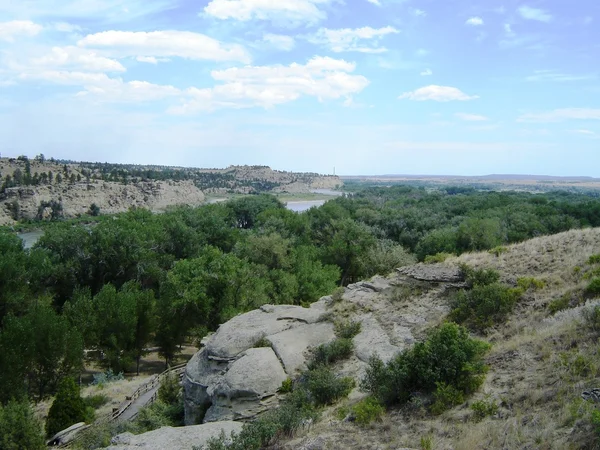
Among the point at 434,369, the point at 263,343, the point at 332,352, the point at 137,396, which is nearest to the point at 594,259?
the point at 434,369

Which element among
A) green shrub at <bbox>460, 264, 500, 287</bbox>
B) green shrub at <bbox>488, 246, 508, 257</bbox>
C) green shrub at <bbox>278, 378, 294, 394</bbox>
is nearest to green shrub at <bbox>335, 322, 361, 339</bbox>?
green shrub at <bbox>278, 378, 294, 394</bbox>

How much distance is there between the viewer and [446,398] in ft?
34.2

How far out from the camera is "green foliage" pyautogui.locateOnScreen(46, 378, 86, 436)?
19.6m

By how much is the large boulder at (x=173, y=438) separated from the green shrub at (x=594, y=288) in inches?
Result: 433

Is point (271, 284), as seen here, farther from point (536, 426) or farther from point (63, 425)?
point (536, 426)

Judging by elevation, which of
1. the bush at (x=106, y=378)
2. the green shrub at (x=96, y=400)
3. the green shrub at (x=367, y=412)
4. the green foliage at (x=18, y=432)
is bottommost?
the bush at (x=106, y=378)

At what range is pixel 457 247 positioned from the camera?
153ft

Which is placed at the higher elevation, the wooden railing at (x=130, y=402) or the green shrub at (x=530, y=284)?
the green shrub at (x=530, y=284)

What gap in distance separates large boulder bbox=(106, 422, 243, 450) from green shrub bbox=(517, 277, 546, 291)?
1057cm

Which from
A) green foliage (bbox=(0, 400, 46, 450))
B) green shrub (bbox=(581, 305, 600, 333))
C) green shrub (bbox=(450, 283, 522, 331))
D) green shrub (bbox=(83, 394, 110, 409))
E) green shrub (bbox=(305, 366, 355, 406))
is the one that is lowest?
green shrub (bbox=(83, 394, 110, 409))

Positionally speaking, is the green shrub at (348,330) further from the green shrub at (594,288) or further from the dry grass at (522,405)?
the green shrub at (594,288)

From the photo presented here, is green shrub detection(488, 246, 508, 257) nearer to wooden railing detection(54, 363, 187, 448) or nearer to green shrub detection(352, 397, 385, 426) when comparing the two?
green shrub detection(352, 397, 385, 426)

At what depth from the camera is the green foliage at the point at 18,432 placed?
15328 millimetres

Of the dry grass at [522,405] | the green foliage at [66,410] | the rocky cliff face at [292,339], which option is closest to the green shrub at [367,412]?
the dry grass at [522,405]
